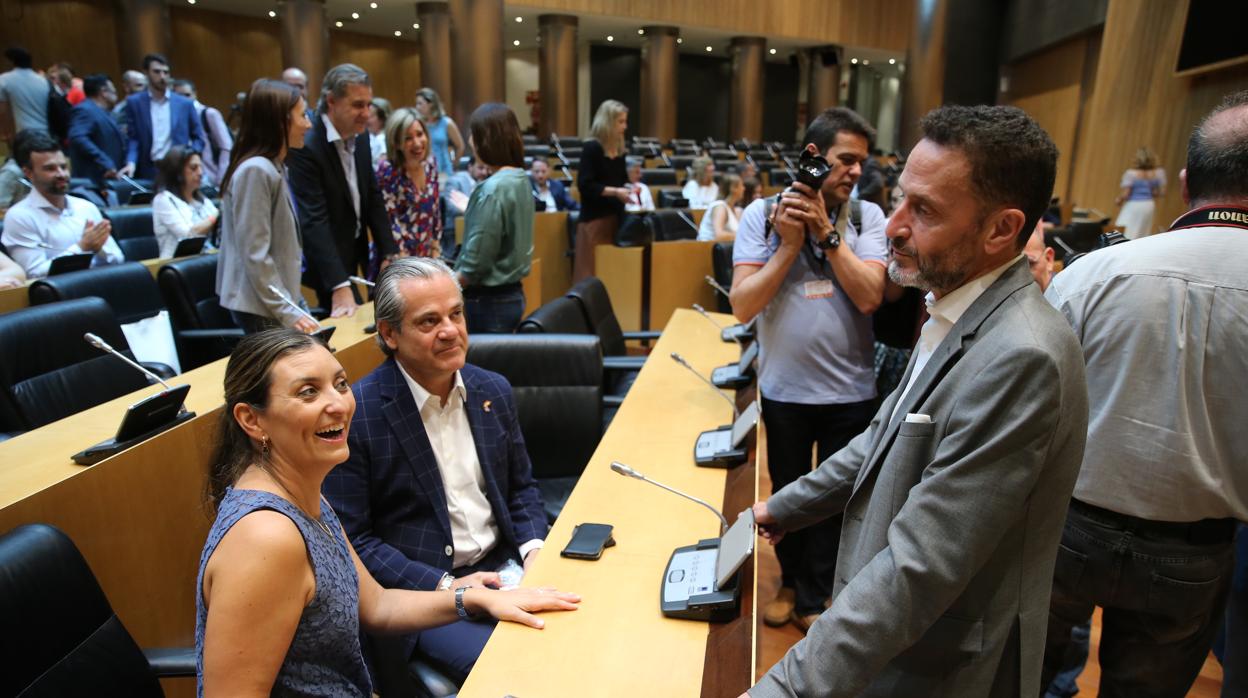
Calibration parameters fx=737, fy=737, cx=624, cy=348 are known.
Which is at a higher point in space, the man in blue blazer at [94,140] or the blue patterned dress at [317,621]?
the man in blue blazer at [94,140]

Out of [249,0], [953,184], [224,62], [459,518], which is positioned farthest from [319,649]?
[224,62]

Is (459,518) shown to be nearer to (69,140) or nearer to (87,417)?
(87,417)

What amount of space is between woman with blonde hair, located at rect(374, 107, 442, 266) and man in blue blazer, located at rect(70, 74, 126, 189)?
424 centimetres

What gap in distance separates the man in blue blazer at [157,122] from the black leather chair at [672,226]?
12.9ft

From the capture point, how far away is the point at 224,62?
527 inches

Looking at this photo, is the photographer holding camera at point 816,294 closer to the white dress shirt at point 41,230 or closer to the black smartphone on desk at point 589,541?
the black smartphone on desk at point 589,541

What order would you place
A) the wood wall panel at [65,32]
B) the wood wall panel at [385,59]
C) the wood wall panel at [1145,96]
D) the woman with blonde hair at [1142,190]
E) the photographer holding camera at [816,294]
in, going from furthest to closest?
the wood wall panel at [385,59] → the wood wall panel at [65,32] → the wood wall panel at [1145,96] → the woman with blonde hair at [1142,190] → the photographer holding camera at [816,294]

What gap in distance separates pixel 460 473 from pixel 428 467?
109 mm

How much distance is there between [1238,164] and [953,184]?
84 cm

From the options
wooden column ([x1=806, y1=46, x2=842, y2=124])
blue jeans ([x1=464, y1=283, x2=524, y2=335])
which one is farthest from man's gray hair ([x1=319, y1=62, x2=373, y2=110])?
wooden column ([x1=806, y1=46, x2=842, y2=124])

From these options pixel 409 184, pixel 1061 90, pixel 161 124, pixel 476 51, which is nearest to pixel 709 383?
pixel 409 184

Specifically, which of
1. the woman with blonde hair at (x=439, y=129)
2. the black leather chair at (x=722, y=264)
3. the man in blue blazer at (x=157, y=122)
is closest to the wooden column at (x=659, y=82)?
the woman with blonde hair at (x=439, y=129)

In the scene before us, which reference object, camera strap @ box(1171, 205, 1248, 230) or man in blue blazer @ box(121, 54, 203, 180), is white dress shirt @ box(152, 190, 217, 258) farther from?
camera strap @ box(1171, 205, 1248, 230)

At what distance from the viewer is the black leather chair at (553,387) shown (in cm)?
255
